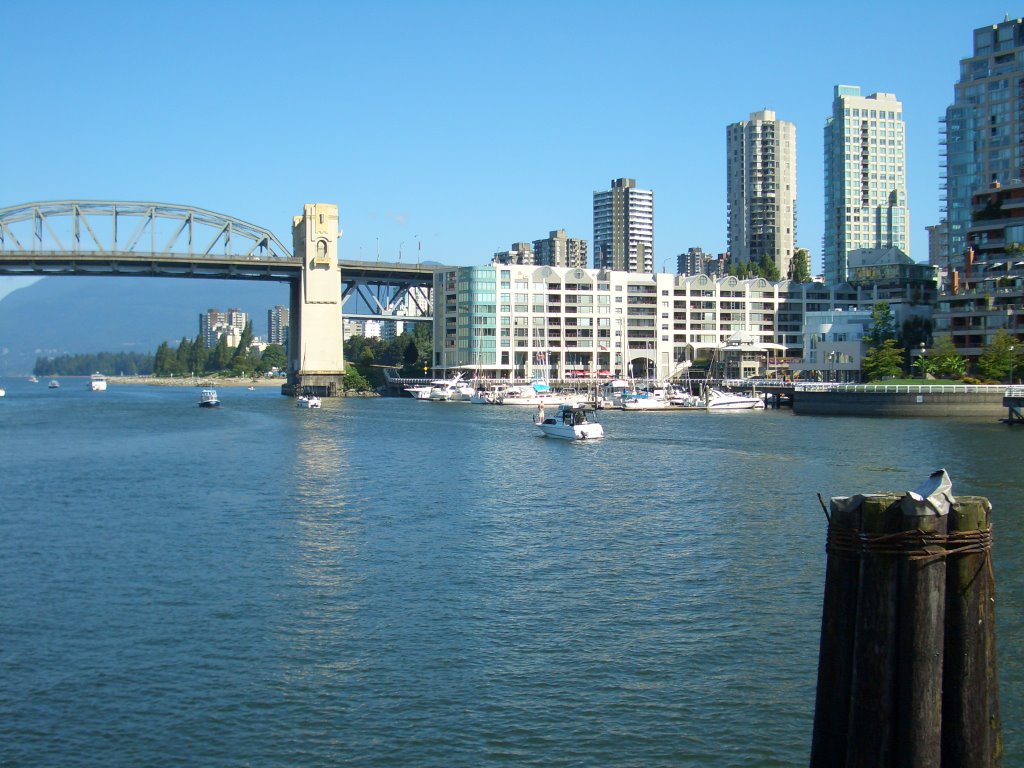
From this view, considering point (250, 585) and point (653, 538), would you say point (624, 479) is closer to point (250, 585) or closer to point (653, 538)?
point (653, 538)

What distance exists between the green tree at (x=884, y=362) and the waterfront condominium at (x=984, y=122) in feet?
162

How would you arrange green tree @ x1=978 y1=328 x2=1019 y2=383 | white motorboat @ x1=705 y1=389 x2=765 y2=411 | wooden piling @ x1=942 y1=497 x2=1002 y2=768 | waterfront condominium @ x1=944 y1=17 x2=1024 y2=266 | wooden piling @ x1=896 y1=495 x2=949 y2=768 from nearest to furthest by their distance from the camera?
wooden piling @ x1=896 y1=495 x2=949 y2=768, wooden piling @ x1=942 y1=497 x2=1002 y2=768, green tree @ x1=978 y1=328 x2=1019 y2=383, white motorboat @ x1=705 y1=389 x2=765 y2=411, waterfront condominium @ x1=944 y1=17 x2=1024 y2=266

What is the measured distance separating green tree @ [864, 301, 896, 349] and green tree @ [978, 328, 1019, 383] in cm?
1981

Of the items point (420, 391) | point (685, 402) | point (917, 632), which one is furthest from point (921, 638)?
point (420, 391)

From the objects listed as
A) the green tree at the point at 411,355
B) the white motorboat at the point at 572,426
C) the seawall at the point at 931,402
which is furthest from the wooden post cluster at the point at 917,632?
the green tree at the point at 411,355

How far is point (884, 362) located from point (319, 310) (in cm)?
6431

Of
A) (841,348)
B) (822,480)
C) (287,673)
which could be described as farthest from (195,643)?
(841,348)

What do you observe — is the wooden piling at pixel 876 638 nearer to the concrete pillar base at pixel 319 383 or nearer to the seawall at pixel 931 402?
the seawall at pixel 931 402

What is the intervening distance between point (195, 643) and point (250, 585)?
4.21 metres

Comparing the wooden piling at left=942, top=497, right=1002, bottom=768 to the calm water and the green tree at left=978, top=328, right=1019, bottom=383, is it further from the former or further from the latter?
the green tree at left=978, top=328, right=1019, bottom=383

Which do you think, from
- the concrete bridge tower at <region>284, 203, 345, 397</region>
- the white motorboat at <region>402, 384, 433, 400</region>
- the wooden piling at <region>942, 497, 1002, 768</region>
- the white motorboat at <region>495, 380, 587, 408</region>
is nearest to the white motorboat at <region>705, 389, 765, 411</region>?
the white motorboat at <region>495, 380, 587, 408</region>

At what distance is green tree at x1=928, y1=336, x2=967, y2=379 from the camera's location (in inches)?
3644

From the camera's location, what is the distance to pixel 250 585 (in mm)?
22266

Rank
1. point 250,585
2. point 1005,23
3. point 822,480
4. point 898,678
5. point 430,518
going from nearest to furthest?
point 898,678, point 250,585, point 430,518, point 822,480, point 1005,23
